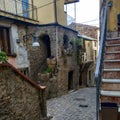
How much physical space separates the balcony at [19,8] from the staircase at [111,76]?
21.8ft

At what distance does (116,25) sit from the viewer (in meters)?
6.68

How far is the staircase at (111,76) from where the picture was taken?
382cm

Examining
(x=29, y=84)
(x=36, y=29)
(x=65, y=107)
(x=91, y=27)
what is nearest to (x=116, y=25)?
(x=29, y=84)

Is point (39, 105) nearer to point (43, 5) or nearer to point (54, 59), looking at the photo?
point (54, 59)

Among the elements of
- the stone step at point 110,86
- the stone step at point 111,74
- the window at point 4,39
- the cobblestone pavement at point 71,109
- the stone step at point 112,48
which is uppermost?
the window at point 4,39

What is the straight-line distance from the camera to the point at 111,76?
4379mm

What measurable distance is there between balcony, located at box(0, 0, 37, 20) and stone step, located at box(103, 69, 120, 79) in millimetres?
7165

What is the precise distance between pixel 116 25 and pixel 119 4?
794mm

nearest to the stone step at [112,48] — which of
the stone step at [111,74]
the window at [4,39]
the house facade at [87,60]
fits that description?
the stone step at [111,74]

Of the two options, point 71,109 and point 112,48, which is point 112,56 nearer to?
point 112,48

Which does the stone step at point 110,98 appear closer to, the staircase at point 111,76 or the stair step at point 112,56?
the staircase at point 111,76

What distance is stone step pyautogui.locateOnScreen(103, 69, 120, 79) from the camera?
436cm

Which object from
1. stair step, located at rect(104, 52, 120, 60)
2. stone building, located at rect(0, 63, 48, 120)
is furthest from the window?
stair step, located at rect(104, 52, 120, 60)

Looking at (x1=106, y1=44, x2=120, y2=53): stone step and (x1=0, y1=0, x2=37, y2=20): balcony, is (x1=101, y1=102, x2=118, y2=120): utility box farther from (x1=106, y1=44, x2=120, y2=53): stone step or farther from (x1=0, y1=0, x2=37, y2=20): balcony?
(x1=0, y1=0, x2=37, y2=20): balcony
